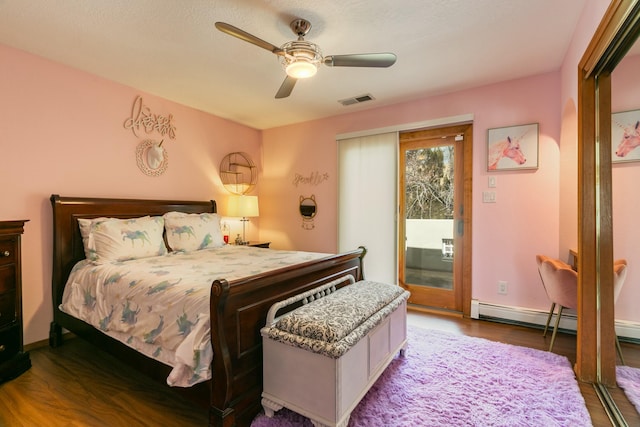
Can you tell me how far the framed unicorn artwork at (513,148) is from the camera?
297cm

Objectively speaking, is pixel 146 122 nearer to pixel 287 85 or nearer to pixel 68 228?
pixel 68 228

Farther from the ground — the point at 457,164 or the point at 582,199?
the point at 457,164

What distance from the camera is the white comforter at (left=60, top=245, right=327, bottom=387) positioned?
1541mm

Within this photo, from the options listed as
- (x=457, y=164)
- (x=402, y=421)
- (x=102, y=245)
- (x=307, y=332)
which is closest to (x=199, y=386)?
(x=307, y=332)

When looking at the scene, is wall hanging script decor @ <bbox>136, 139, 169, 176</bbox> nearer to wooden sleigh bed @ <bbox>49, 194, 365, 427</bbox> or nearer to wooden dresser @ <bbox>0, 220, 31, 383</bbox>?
wooden sleigh bed @ <bbox>49, 194, 365, 427</bbox>

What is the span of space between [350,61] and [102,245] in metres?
2.45

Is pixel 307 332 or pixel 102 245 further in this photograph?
pixel 102 245

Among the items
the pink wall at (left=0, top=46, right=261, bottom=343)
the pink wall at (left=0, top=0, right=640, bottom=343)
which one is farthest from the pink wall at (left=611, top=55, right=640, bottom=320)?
the pink wall at (left=0, top=46, right=261, bottom=343)

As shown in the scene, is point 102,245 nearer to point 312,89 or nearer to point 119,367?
point 119,367

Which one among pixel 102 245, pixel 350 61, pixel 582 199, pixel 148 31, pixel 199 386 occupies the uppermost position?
pixel 148 31

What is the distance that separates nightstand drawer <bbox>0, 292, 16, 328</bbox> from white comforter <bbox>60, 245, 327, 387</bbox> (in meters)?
0.33

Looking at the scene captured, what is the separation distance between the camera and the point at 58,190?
2736mm

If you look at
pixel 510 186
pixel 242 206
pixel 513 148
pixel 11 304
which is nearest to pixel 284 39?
pixel 242 206

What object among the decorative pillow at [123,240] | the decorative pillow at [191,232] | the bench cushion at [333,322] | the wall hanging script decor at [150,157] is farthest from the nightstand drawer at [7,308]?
the bench cushion at [333,322]
